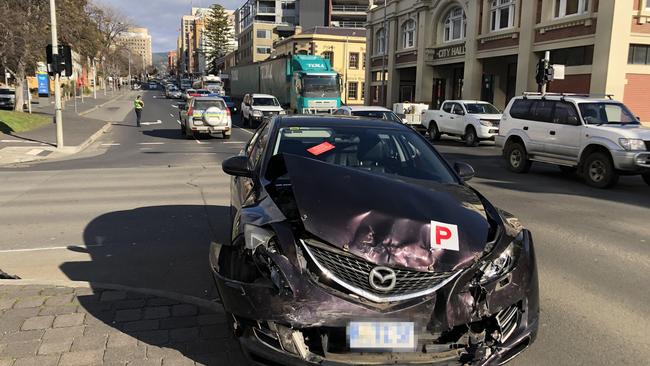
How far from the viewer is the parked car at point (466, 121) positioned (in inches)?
871

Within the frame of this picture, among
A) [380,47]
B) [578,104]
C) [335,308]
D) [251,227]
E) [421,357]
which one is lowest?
[421,357]

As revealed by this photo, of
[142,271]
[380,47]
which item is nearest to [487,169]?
[142,271]

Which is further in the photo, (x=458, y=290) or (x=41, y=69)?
(x=41, y=69)

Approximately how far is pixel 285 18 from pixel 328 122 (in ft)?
377

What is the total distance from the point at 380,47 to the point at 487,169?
1553 inches

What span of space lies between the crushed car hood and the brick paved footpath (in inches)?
45.8

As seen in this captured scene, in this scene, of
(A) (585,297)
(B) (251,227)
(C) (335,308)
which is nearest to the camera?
(C) (335,308)

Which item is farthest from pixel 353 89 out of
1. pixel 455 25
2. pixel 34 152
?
pixel 34 152

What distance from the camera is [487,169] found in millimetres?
15141

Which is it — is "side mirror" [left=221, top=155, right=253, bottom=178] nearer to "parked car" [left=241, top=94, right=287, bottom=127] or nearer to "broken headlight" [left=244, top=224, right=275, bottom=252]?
"broken headlight" [left=244, top=224, right=275, bottom=252]

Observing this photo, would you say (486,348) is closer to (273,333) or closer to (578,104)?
(273,333)

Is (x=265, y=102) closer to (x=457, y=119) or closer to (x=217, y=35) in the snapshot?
(x=457, y=119)

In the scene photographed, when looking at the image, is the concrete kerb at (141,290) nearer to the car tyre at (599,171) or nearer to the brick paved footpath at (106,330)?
the brick paved footpath at (106,330)

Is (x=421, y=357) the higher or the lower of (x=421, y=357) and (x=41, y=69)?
the lower
